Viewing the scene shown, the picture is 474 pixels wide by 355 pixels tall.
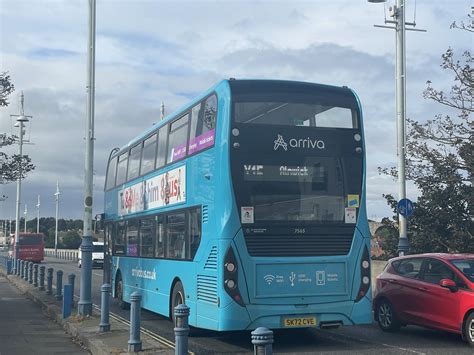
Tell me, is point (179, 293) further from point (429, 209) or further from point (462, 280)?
point (429, 209)

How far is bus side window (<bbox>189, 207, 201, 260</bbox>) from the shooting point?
→ 11320 millimetres

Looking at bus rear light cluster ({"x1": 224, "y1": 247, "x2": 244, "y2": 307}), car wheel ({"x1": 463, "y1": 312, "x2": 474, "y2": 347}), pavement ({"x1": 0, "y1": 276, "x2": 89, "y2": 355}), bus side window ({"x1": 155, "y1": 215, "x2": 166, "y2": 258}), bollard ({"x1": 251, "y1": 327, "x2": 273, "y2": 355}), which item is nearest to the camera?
bollard ({"x1": 251, "y1": 327, "x2": 273, "y2": 355})

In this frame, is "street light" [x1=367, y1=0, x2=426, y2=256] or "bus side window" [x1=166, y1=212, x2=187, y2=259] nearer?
"bus side window" [x1=166, y1=212, x2=187, y2=259]

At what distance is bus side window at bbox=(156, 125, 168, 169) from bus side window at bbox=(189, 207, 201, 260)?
2183 mm

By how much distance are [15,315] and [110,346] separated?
7459mm

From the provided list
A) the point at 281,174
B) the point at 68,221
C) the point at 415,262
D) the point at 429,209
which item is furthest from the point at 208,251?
the point at 68,221

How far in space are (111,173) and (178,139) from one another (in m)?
7.02

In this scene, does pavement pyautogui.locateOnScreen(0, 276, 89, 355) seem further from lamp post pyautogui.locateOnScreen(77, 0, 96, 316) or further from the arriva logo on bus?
the arriva logo on bus

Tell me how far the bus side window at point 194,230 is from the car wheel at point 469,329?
4.59m

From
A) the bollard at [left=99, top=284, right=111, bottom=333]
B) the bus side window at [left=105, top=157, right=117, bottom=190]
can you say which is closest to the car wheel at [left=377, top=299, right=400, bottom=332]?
the bollard at [left=99, top=284, right=111, bottom=333]

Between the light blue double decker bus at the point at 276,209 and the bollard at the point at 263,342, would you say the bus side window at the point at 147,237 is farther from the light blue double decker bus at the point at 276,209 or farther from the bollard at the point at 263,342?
the bollard at the point at 263,342

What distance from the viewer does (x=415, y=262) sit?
12625 millimetres

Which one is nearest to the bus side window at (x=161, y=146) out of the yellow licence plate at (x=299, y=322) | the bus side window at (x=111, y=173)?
the yellow licence plate at (x=299, y=322)

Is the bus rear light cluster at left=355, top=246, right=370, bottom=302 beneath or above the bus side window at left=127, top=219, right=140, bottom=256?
beneath
